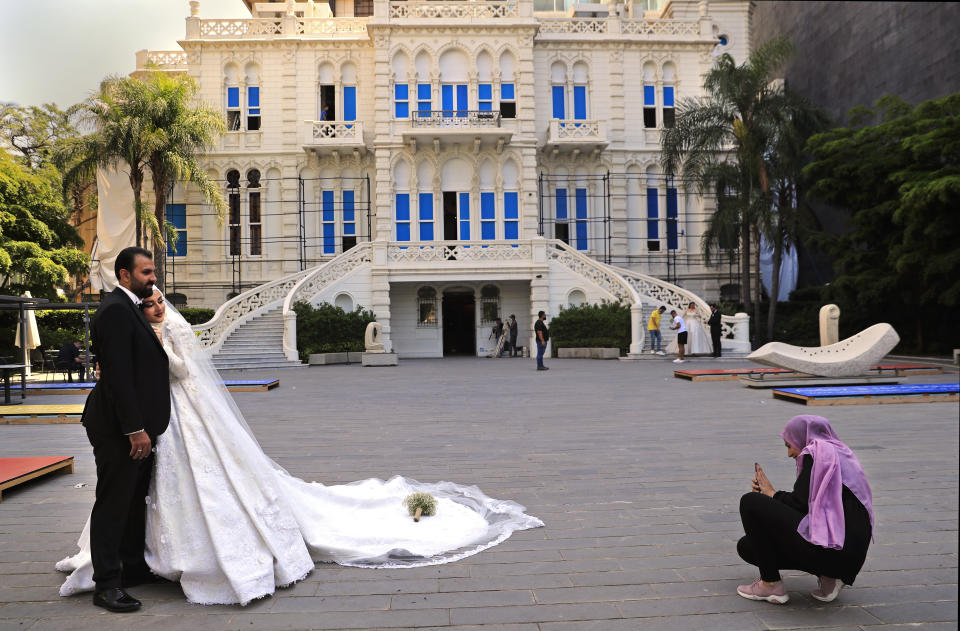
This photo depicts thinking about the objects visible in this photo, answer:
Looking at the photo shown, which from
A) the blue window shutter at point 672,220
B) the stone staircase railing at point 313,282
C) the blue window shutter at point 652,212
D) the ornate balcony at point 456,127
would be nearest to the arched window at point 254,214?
the stone staircase railing at point 313,282

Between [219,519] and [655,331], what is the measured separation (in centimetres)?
2316

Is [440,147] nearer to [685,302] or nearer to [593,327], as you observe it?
[593,327]

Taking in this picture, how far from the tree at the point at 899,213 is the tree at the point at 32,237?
2787cm

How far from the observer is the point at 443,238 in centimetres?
3328

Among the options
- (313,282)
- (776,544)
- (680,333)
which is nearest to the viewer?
(776,544)

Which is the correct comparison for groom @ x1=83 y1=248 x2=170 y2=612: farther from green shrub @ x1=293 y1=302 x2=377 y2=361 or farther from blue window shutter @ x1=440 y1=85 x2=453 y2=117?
blue window shutter @ x1=440 y1=85 x2=453 y2=117

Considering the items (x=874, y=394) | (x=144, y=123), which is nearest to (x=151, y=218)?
(x=144, y=123)

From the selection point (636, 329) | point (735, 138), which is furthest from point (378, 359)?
point (735, 138)

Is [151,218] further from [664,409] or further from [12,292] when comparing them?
[664,409]

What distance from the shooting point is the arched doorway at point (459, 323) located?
33.2 metres

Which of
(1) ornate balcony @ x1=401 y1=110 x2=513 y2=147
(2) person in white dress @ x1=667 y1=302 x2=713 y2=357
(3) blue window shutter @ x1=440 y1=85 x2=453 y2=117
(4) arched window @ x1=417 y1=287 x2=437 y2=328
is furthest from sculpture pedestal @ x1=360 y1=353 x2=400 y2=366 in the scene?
(3) blue window shutter @ x1=440 y1=85 x2=453 y2=117

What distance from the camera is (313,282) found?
28.8 meters

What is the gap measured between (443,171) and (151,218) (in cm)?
1266

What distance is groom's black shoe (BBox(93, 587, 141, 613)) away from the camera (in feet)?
13.0
